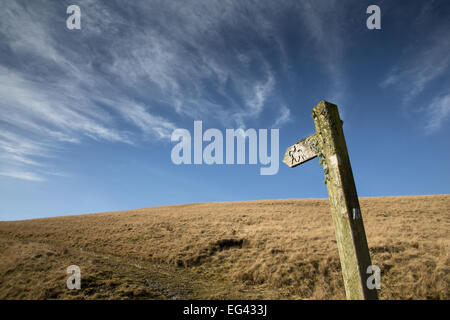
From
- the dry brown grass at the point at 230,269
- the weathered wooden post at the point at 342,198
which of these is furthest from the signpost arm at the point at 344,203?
the dry brown grass at the point at 230,269

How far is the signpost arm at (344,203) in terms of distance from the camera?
2.49 meters

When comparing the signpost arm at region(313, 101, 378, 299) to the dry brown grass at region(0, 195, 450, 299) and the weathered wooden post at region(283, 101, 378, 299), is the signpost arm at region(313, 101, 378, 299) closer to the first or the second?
the weathered wooden post at region(283, 101, 378, 299)

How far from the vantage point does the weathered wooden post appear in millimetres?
2500

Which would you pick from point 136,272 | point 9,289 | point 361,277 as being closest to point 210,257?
point 136,272

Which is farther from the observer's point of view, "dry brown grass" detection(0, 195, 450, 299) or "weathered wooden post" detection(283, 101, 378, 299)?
"dry brown grass" detection(0, 195, 450, 299)

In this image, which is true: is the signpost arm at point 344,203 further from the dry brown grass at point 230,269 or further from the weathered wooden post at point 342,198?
the dry brown grass at point 230,269

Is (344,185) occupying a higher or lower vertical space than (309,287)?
higher

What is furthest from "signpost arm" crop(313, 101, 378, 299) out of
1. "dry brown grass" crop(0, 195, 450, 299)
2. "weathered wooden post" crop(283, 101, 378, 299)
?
"dry brown grass" crop(0, 195, 450, 299)

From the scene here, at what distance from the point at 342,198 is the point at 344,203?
0.06 metres
